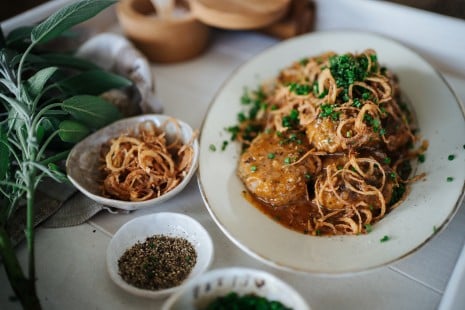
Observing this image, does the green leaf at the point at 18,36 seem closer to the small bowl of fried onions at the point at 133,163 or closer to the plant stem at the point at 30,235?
the small bowl of fried onions at the point at 133,163

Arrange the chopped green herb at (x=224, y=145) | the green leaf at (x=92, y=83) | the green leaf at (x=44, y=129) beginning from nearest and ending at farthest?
the green leaf at (x=44, y=129) < the chopped green herb at (x=224, y=145) < the green leaf at (x=92, y=83)

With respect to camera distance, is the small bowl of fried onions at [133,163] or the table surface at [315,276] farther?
the small bowl of fried onions at [133,163]

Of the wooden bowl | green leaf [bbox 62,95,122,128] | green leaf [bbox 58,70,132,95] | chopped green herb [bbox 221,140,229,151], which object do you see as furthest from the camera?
the wooden bowl

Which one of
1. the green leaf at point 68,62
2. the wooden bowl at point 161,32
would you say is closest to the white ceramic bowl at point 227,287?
the green leaf at point 68,62

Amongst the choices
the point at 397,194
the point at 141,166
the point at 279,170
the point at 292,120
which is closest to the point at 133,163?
the point at 141,166

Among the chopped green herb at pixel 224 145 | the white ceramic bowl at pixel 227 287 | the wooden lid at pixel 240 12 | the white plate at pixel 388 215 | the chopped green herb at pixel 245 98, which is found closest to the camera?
the white ceramic bowl at pixel 227 287

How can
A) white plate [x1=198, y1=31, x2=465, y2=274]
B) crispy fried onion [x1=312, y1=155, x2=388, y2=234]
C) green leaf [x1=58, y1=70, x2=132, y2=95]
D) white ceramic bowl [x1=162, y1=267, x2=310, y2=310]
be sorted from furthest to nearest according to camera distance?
1. green leaf [x1=58, y1=70, x2=132, y2=95]
2. crispy fried onion [x1=312, y1=155, x2=388, y2=234]
3. white plate [x1=198, y1=31, x2=465, y2=274]
4. white ceramic bowl [x1=162, y1=267, x2=310, y2=310]

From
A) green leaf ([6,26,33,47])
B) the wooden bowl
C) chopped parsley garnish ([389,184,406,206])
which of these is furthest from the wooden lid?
chopped parsley garnish ([389,184,406,206])

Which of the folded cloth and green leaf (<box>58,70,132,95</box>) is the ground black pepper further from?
green leaf (<box>58,70,132,95</box>)
